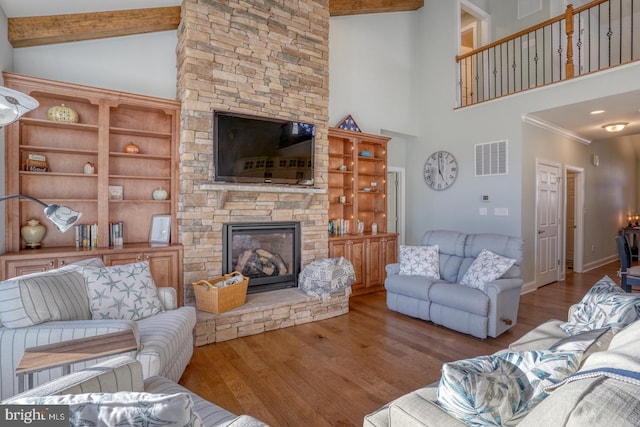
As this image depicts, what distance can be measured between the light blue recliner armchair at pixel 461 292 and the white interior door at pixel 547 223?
7.08 feet

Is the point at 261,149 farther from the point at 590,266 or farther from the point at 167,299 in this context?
the point at 590,266

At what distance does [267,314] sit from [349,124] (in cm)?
332

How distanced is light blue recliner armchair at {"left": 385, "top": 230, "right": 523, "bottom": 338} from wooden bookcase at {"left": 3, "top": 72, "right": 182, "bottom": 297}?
2846 mm

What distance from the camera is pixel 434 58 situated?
6.04m

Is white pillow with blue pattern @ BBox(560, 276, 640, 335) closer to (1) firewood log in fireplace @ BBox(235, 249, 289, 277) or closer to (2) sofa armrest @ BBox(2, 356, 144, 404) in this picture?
(2) sofa armrest @ BBox(2, 356, 144, 404)

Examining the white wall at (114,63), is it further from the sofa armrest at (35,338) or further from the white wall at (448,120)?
the sofa armrest at (35,338)

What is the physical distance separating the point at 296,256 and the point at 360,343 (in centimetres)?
148

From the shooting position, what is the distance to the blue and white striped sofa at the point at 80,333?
177 cm

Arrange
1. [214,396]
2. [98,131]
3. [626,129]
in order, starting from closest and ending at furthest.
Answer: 1. [214,396]
2. [98,131]
3. [626,129]

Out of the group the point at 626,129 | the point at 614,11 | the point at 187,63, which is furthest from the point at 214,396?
the point at 614,11

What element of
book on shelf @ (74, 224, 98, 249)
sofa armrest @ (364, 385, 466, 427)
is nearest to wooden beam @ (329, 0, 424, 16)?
book on shelf @ (74, 224, 98, 249)

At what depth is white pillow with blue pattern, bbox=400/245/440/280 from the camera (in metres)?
3.93

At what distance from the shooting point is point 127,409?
2.47 ft

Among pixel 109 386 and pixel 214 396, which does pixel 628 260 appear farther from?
pixel 109 386
